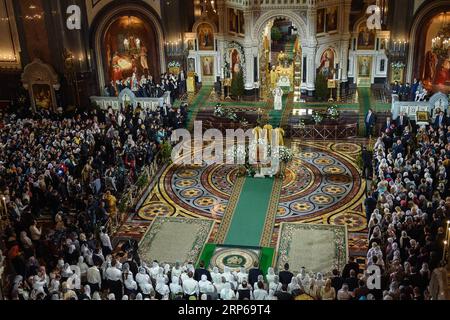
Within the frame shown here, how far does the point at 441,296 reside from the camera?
37.8ft

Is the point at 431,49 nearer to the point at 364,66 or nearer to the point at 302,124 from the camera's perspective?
the point at 364,66

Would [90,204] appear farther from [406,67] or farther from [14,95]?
[406,67]

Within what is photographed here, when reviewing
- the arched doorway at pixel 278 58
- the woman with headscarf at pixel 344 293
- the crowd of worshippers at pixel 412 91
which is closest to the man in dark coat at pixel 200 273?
the woman with headscarf at pixel 344 293

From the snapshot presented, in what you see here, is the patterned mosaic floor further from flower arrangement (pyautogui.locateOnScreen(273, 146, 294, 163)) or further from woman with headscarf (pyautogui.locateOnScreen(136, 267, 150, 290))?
woman with headscarf (pyautogui.locateOnScreen(136, 267, 150, 290))

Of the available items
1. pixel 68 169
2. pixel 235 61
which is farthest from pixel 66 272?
pixel 235 61

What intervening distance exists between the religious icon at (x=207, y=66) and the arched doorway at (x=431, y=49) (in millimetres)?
10334

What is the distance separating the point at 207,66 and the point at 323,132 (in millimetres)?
9470

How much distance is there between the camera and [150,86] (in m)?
29.4

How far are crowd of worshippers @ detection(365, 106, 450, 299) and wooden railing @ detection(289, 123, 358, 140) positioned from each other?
340 centimetres

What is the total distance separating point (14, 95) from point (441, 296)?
24716mm

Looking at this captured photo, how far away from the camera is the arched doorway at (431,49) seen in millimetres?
28016

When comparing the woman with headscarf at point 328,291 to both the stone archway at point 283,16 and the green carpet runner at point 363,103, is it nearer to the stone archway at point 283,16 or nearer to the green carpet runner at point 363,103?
the green carpet runner at point 363,103

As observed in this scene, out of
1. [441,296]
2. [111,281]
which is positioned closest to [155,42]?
[111,281]

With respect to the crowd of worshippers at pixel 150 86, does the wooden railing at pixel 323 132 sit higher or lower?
lower
